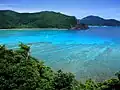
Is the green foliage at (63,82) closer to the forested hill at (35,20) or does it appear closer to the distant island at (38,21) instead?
the distant island at (38,21)

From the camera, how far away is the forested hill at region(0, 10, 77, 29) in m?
156

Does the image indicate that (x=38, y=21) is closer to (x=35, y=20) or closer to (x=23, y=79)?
(x=35, y=20)

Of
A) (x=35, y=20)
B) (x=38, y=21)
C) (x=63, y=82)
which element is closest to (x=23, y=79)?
(x=63, y=82)

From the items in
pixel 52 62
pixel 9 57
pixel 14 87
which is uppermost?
pixel 9 57

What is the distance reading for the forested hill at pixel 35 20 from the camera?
156 metres

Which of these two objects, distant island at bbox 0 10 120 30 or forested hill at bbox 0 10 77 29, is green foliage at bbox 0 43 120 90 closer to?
distant island at bbox 0 10 120 30

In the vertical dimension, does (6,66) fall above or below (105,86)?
above

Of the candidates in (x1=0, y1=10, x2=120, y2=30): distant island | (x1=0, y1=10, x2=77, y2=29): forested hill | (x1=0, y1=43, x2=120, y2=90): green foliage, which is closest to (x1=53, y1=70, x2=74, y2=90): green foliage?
(x1=0, y1=43, x2=120, y2=90): green foliage

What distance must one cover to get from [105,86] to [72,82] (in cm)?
401

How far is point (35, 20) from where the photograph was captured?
168 metres

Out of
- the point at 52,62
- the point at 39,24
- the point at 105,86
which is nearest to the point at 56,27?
the point at 39,24

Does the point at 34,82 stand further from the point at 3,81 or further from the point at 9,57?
the point at 9,57

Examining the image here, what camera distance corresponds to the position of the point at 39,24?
158 meters

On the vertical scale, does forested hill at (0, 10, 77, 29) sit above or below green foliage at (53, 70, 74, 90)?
above
